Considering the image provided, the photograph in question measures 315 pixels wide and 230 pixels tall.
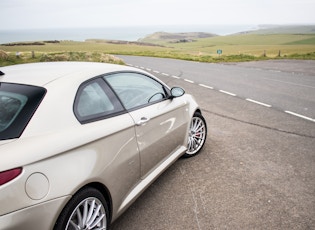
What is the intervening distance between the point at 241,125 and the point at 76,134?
4785 millimetres

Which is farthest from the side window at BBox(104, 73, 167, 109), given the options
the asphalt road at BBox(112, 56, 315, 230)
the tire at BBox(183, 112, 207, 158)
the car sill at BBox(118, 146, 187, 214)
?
the asphalt road at BBox(112, 56, 315, 230)

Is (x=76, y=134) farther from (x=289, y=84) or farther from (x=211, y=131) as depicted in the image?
(x=289, y=84)

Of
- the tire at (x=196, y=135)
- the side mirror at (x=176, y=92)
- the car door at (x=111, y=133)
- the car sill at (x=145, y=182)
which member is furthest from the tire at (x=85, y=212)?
the tire at (x=196, y=135)

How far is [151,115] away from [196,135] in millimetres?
1706

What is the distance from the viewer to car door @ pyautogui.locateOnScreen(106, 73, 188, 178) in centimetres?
321

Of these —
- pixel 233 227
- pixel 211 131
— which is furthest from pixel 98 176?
pixel 211 131

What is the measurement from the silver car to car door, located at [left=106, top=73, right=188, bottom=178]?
14 mm

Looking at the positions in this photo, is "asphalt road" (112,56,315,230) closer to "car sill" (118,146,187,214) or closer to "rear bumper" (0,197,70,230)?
"car sill" (118,146,187,214)

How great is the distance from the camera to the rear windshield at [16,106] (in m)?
2.17

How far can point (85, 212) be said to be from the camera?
94.4 inches

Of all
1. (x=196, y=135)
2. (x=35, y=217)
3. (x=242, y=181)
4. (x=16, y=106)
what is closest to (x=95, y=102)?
(x=16, y=106)

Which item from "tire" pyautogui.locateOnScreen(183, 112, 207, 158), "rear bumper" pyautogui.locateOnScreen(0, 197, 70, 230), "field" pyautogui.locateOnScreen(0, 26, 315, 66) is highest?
"rear bumper" pyautogui.locateOnScreen(0, 197, 70, 230)

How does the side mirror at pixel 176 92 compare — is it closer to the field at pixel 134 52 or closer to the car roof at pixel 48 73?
the car roof at pixel 48 73

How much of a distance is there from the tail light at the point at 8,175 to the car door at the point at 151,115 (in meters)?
1.34
